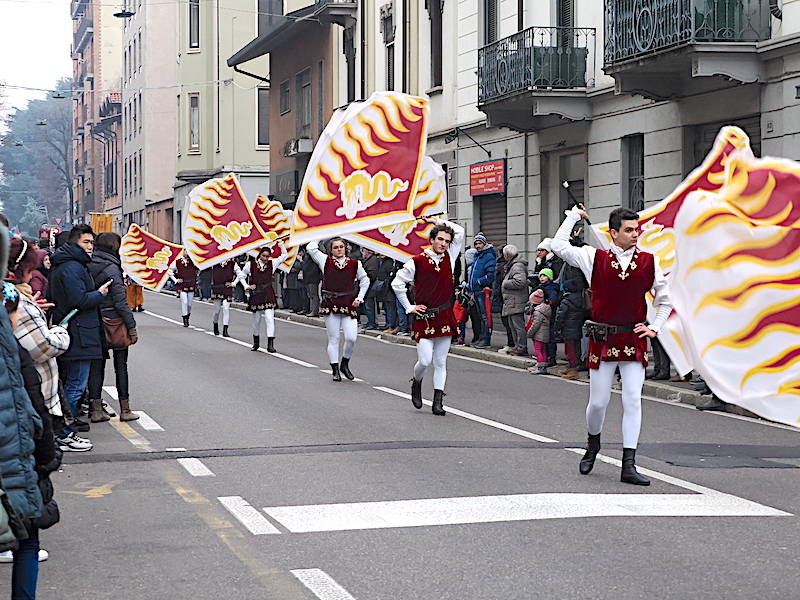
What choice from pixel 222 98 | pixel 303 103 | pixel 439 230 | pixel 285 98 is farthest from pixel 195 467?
pixel 222 98

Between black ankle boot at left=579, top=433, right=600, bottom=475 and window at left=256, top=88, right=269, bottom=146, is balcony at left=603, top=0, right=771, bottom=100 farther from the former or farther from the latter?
window at left=256, top=88, right=269, bottom=146

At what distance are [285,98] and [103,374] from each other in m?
35.2

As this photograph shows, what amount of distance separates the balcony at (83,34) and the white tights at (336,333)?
8683cm

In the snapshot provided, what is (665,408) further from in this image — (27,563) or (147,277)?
(147,277)

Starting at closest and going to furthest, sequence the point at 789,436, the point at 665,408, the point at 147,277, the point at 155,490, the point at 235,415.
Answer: the point at 155,490 < the point at 789,436 < the point at 235,415 < the point at 665,408 < the point at 147,277

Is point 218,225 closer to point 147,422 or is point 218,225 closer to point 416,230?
point 416,230

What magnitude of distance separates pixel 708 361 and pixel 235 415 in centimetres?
702

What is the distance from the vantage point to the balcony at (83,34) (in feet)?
330

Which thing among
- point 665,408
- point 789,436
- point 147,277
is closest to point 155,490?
point 789,436

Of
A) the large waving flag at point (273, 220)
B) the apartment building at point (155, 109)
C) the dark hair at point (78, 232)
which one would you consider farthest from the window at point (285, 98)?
the dark hair at point (78, 232)

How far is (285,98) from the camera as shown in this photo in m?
46.8

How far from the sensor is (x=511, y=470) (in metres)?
9.61

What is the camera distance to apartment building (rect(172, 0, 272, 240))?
5641cm

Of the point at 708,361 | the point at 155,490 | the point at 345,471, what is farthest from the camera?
the point at 345,471
